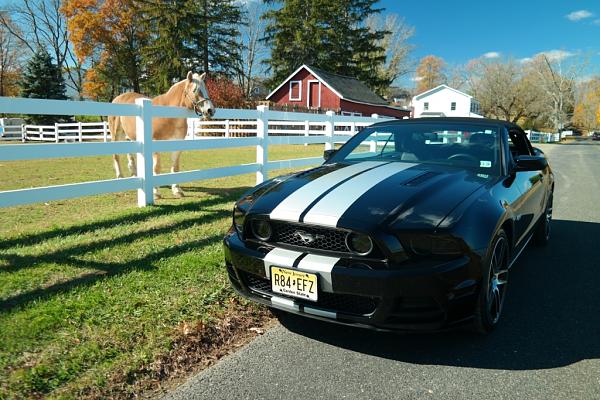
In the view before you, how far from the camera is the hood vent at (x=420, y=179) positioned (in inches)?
132

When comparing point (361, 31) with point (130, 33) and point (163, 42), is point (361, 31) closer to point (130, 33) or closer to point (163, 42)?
point (163, 42)

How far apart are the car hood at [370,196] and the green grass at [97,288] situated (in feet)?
3.46

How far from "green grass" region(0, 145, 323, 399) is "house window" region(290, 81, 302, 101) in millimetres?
37690

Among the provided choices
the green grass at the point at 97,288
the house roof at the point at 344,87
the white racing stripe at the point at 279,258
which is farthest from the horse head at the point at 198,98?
the house roof at the point at 344,87

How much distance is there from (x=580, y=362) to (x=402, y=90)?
9497cm

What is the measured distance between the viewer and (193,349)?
297cm

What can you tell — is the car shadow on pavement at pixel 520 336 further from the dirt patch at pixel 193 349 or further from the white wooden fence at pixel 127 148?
the white wooden fence at pixel 127 148

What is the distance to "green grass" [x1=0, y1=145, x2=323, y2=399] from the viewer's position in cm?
267

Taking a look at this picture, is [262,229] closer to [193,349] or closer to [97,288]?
[193,349]

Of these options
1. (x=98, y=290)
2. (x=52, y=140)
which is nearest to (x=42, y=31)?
(x=52, y=140)

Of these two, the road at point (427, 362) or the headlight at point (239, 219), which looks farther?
the headlight at point (239, 219)

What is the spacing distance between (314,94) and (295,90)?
7.71ft

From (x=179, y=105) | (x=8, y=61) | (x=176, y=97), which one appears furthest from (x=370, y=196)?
(x=8, y=61)

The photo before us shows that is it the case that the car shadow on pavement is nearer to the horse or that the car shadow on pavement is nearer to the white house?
the horse
